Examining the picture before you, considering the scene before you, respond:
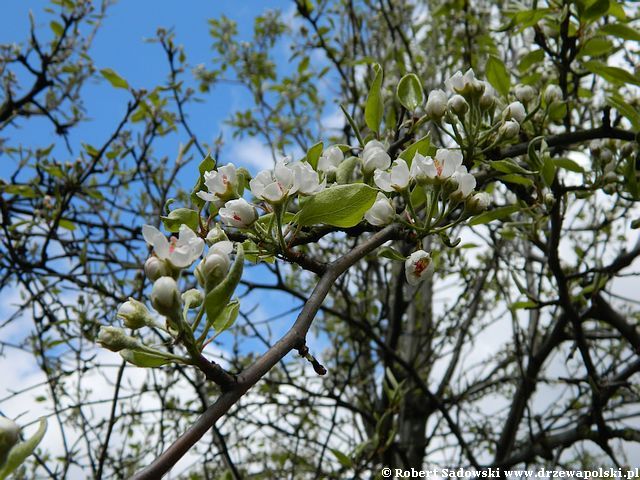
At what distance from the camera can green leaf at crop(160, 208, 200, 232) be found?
3.08 ft

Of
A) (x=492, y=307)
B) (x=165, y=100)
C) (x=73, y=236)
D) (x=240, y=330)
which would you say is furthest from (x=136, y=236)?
(x=492, y=307)

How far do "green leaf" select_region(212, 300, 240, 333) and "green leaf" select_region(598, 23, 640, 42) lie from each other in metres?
1.37

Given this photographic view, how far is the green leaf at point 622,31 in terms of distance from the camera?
1.53 metres

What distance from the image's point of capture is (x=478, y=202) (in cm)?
97

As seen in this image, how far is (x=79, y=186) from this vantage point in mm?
2783

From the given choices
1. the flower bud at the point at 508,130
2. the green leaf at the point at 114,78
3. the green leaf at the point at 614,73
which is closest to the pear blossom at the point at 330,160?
the flower bud at the point at 508,130

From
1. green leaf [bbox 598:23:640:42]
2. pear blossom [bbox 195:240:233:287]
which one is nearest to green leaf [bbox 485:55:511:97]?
green leaf [bbox 598:23:640:42]

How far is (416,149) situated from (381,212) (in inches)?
5.0

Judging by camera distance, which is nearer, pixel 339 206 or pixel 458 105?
pixel 339 206

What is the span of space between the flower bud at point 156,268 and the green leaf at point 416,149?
0.46 m

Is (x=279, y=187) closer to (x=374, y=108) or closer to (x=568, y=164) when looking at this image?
(x=374, y=108)

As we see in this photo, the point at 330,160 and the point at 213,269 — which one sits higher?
the point at 330,160

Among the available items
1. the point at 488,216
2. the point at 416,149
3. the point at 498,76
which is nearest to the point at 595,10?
the point at 498,76

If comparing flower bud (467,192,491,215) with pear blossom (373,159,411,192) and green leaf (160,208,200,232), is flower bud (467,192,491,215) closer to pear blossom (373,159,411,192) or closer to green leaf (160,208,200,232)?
pear blossom (373,159,411,192)
